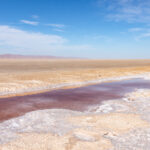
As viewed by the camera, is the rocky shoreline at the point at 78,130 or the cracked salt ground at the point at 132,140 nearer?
the cracked salt ground at the point at 132,140

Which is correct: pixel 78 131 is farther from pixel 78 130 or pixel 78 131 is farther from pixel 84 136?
pixel 84 136

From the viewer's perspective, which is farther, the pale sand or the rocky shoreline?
the rocky shoreline

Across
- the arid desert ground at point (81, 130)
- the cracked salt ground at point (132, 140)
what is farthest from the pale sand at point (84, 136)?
the cracked salt ground at point (132, 140)

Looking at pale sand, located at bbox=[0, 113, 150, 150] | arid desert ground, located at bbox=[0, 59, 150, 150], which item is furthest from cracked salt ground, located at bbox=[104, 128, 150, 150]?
pale sand, located at bbox=[0, 113, 150, 150]

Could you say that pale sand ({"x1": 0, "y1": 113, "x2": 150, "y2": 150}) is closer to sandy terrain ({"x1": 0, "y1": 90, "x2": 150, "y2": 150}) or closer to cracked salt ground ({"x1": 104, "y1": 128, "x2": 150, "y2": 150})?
sandy terrain ({"x1": 0, "y1": 90, "x2": 150, "y2": 150})

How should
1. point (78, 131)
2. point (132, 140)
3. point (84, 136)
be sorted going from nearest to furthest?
point (132, 140)
point (84, 136)
point (78, 131)

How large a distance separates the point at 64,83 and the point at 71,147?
14.9 m

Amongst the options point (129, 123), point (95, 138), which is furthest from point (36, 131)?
point (129, 123)

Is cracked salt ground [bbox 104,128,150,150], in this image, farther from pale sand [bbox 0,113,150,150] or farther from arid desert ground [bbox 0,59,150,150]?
pale sand [bbox 0,113,150,150]

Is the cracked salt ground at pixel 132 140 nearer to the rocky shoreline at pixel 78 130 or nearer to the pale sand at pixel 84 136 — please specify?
the rocky shoreline at pixel 78 130

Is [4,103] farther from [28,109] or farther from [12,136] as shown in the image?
[12,136]

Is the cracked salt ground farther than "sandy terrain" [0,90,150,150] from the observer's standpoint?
No

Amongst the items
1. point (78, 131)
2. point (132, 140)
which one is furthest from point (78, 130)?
point (132, 140)

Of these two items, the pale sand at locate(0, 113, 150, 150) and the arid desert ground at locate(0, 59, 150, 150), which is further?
the arid desert ground at locate(0, 59, 150, 150)
